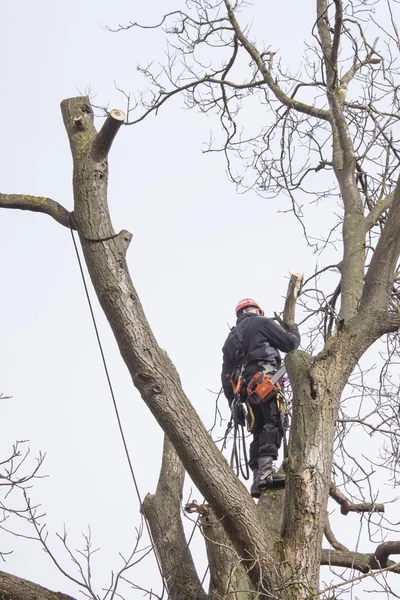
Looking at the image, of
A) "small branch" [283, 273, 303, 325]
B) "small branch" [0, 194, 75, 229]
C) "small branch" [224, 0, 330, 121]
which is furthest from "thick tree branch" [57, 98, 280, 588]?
"small branch" [224, 0, 330, 121]

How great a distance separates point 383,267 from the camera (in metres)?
4.73

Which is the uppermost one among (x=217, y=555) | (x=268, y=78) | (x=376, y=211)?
(x=268, y=78)

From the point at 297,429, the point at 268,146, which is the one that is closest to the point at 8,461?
the point at 297,429

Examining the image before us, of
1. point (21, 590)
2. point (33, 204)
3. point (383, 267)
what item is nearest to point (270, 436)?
point (383, 267)

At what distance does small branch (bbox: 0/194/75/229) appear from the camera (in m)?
4.19

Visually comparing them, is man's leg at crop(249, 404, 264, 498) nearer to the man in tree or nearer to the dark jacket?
the man in tree

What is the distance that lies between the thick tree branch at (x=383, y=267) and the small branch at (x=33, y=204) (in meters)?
1.78

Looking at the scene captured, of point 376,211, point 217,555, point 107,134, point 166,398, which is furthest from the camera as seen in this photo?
point 376,211

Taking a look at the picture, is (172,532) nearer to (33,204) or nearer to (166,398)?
(166,398)

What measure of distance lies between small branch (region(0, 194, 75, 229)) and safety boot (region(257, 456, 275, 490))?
2.12 meters

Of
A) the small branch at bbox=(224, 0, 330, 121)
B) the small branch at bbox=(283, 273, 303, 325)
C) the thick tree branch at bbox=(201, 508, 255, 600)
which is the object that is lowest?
the thick tree branch at bbox=(201, 508, 255, 600)

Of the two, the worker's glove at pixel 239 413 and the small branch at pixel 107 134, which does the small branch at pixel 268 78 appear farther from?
the small branch at pixel 107 134

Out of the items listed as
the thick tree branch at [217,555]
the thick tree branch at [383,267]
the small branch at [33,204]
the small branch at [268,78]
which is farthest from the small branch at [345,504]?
the small branch at [268,78]

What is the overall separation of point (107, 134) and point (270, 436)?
8.27 ft
